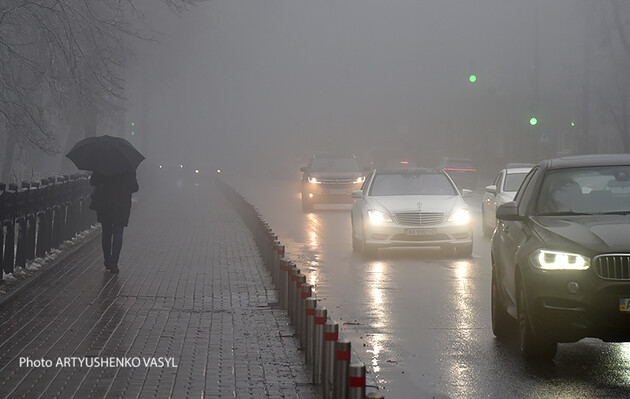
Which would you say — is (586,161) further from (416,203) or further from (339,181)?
(339,181)

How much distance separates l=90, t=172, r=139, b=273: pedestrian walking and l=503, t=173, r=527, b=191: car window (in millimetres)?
9561

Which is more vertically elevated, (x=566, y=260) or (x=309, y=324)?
(x=566, y=260)

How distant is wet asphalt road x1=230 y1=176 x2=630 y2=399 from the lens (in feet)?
26.7

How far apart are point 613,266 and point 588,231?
0.48 meters

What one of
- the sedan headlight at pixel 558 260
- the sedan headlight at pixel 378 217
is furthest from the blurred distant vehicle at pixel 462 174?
the sedan headlight at pixel 558 260

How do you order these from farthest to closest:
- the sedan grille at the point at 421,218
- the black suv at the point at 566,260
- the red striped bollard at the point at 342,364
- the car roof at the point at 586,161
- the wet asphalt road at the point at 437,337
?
the sedan grille at the point at 421,218, the car roof at the point at 586,161, the black suv at the point at 566,260, the wet asphalt road at the point at 437,337, the red striped bollard at the point at 342,364

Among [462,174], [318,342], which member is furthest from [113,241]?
[462,174]

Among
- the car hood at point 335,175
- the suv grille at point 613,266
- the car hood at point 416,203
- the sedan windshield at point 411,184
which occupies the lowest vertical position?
the suv grille at point 613,266

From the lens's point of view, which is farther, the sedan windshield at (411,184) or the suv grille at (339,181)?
the suv grille at (339,181)

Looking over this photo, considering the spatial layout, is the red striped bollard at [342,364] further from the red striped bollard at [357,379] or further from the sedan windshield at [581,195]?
the sedan windshield at [581,195]

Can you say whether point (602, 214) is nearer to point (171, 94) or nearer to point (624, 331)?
point (624, 331)

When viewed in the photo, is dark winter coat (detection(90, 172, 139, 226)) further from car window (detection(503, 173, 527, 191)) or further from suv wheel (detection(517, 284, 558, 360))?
car window (detection(503, 173, 527, 191))

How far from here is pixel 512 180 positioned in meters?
23.1

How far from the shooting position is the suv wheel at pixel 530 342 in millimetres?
8734
